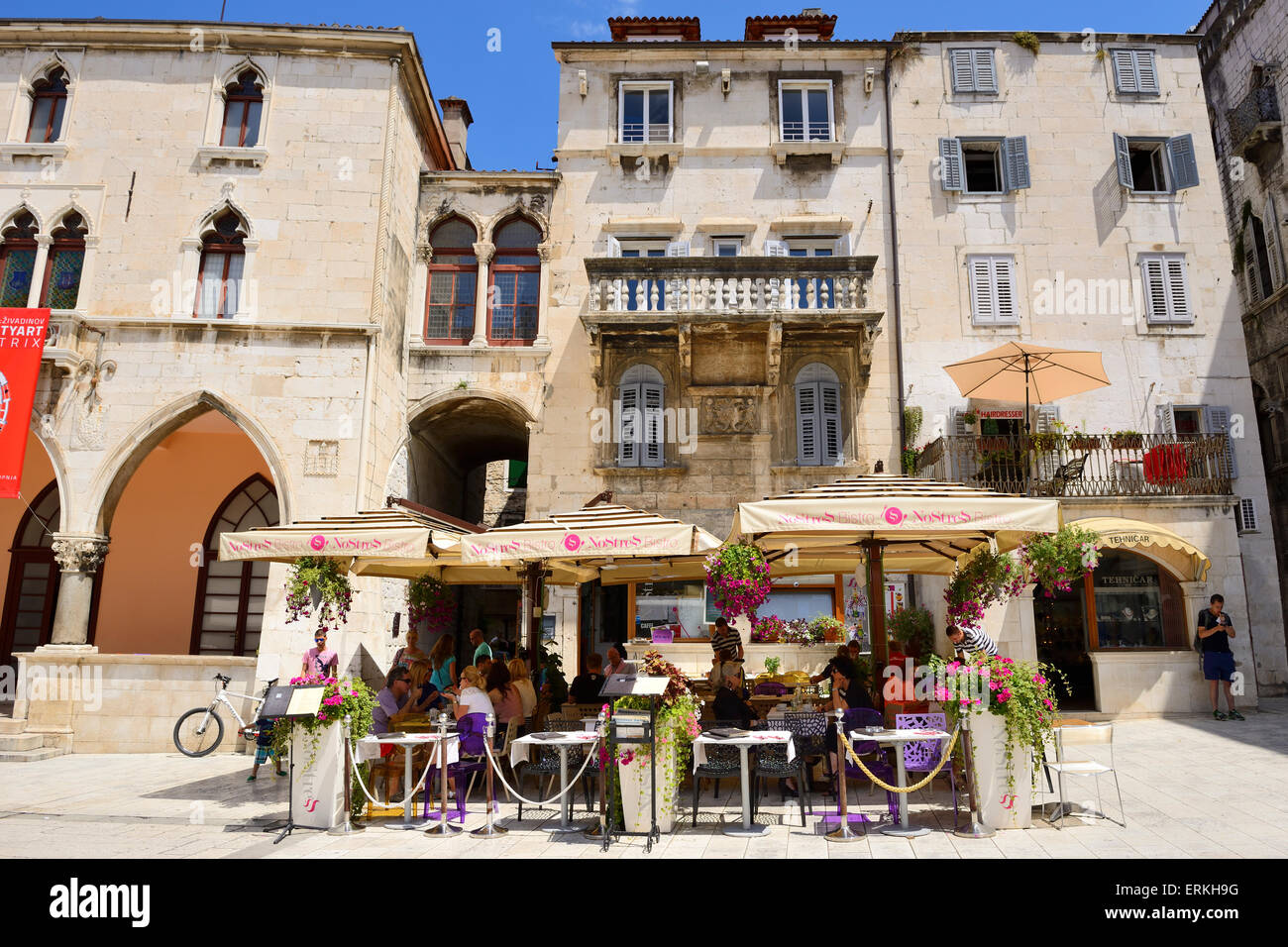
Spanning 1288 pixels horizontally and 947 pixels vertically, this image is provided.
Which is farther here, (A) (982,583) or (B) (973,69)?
(B) (973,69)

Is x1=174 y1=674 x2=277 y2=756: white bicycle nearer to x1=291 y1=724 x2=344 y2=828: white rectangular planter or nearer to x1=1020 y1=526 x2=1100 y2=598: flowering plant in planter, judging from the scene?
x1=291 y1=724 x2=344 y2=828: white rectangular planter

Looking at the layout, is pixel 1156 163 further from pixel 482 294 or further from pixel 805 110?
pixel 482 294

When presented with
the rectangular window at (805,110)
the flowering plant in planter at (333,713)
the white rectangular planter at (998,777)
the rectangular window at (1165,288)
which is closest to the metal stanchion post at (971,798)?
the white rectangular planter at (998,777)

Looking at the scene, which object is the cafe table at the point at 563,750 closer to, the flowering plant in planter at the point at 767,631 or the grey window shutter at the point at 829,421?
the flowering plant in planter at the point at 767,631

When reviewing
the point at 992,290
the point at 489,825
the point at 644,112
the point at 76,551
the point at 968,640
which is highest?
the point at 644,112

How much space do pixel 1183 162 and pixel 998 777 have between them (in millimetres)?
16916

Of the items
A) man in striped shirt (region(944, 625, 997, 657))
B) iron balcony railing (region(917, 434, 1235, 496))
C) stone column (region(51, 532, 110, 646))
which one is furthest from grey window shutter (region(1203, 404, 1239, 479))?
stone column (region(51, 532, 110, 646))

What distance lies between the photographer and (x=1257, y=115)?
19766mm

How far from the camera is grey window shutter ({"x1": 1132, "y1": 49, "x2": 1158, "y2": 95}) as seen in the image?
18641 mm

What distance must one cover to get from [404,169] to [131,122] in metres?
5.48

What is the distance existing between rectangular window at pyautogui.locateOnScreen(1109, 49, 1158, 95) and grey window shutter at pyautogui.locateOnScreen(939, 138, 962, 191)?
4227 millimetres

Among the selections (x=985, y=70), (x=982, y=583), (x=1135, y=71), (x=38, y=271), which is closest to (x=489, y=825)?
(x=982, y=583)

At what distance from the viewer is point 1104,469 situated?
16250 millimetres
